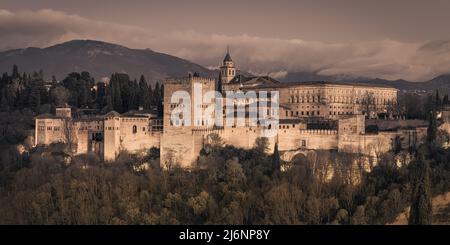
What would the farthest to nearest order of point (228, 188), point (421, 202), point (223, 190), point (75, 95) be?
point (75, 95)
point (228, 188)
point (223, 190)
point (421, 202)

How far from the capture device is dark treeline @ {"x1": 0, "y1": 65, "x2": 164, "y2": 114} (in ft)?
143

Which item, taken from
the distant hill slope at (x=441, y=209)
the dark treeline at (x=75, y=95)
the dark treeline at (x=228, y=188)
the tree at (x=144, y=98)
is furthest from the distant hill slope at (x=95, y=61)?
the distant hill slope at (x=441, y=209)

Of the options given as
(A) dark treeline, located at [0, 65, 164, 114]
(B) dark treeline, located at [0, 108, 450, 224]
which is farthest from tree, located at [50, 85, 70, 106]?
(B) dark treeline, located at [0, 108, 450, 224]

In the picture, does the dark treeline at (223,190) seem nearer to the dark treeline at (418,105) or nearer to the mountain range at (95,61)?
the dark treeline at (418,105)

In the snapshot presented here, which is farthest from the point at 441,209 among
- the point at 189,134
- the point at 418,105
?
the point at 418,105

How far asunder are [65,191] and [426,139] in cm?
1479

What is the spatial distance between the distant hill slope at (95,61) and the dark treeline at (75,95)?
35914 mm

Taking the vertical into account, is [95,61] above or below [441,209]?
above

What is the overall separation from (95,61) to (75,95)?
43.5 m

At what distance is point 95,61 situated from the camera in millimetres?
89312

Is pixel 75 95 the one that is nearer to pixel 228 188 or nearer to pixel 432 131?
pixel 228 188

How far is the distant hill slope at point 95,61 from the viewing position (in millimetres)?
87312

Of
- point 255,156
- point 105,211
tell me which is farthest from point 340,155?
point 105,211
